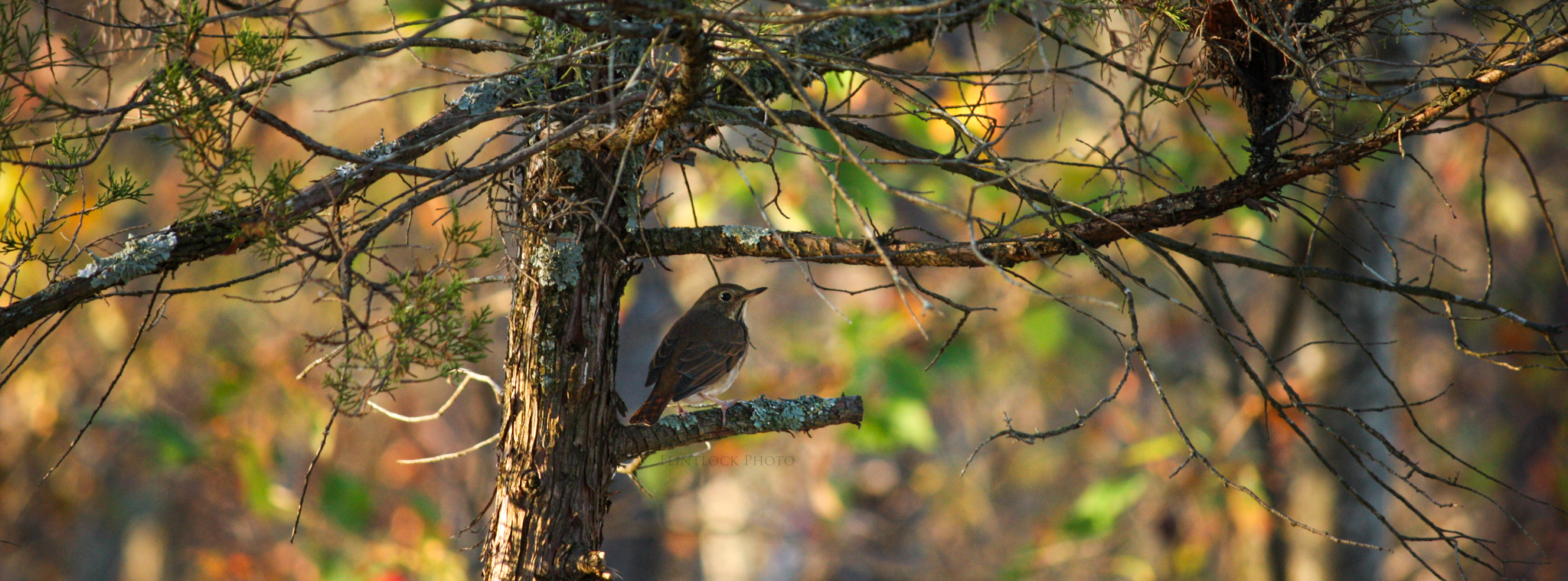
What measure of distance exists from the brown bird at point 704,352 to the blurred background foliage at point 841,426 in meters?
1.00

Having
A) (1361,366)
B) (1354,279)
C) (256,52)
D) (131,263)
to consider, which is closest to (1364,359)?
(1361,366)

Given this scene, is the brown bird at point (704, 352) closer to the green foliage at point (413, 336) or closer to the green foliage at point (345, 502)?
the green foliage at point (413, 336)

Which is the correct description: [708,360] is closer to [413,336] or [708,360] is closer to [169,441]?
[413,336]

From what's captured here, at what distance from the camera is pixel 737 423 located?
3.28 m

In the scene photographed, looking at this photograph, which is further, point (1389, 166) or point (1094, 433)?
point (1094, 433)

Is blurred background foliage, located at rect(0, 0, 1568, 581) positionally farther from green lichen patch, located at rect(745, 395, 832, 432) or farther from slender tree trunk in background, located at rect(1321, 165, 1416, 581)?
green lichen patch, located at rect(745, 395, 832, 432)

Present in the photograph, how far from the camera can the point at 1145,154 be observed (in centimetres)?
219

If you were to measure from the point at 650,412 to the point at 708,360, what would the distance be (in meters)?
0.85

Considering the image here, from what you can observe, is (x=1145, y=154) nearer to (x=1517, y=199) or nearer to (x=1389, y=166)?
(x=1389, y=166)

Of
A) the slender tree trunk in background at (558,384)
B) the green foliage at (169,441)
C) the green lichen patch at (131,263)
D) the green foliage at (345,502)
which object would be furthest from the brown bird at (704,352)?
the green foliage at (169,441)

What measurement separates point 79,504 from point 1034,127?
14.7m

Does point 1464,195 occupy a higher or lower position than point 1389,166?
higher

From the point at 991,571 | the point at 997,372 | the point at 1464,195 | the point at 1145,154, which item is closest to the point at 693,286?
the point at 997,372

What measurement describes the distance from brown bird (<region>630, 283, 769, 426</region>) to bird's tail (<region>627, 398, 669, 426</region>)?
0.48 ft
